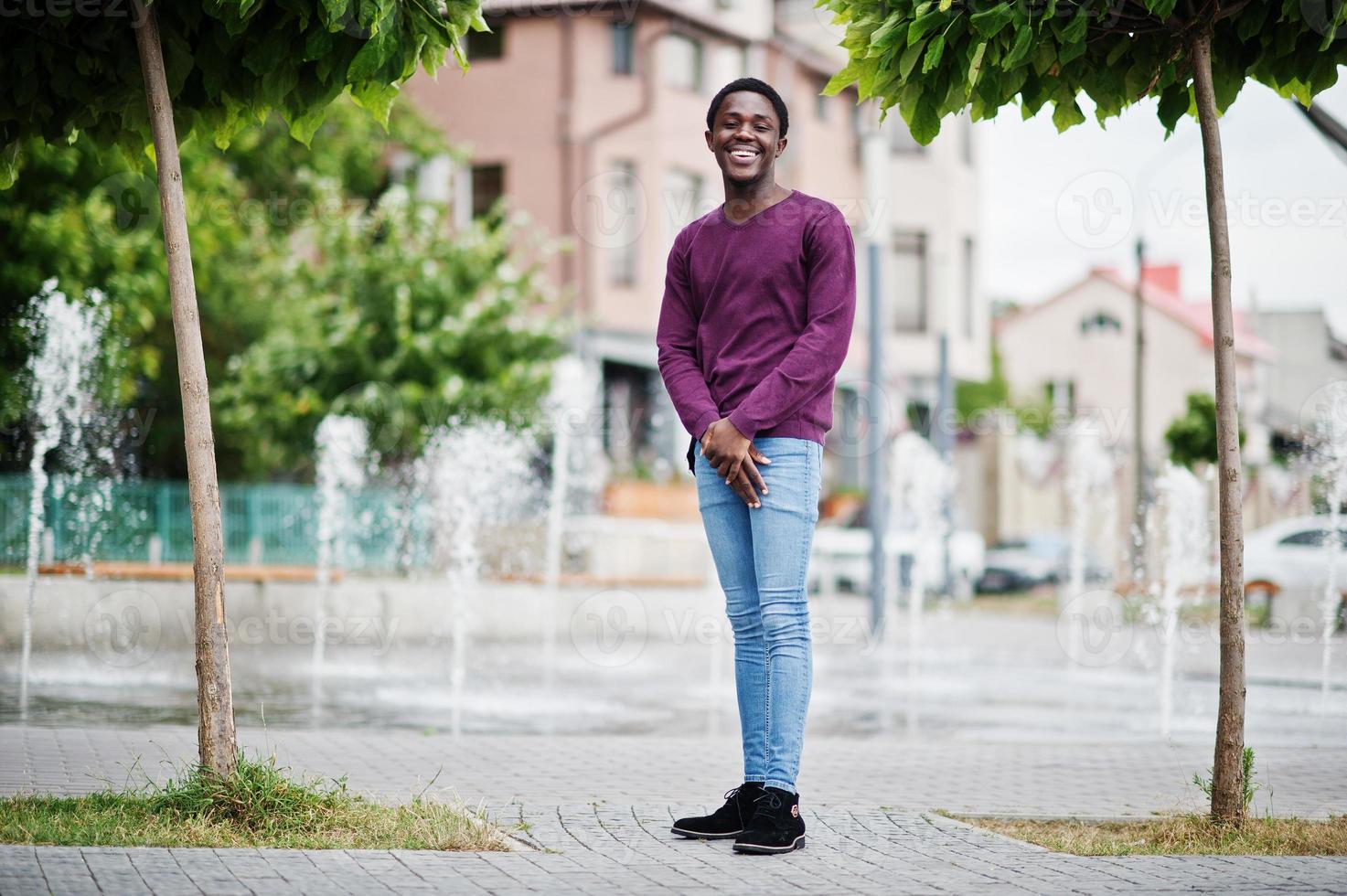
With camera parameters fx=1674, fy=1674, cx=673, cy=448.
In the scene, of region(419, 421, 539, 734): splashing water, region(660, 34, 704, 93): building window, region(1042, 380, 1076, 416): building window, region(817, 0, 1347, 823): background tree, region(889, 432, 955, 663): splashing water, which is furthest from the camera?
region(1042, 380, 1076, 416): building window

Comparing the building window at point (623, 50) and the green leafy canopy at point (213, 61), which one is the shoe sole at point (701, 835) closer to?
the green leafy canopy at point (213, 61)

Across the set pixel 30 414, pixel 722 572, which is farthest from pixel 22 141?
pixel 30 414

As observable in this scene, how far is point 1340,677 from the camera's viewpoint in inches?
547

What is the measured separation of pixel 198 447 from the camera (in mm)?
5211

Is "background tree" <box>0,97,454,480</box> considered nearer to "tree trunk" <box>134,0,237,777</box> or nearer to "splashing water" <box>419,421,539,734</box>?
"tree trunk" <box>134,0,237,777</box>

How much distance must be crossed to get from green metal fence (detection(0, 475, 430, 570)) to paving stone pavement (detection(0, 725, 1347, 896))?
646cm

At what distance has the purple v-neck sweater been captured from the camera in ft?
16.5

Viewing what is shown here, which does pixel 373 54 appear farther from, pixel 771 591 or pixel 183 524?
pixel 183 524

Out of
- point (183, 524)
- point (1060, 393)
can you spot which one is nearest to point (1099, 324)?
point (1060, 393)

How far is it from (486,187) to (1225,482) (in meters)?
24.6

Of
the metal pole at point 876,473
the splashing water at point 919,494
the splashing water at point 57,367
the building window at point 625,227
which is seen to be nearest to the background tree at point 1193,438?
the splashing water at point 919,494

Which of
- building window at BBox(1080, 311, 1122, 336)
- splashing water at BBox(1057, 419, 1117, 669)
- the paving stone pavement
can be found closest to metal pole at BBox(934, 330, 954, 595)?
splashing water at BBox(1057, 419, 1117, 669)

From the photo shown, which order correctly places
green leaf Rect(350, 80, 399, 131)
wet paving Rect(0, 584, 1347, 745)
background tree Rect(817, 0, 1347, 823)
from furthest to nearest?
1. wet paving Rect(0, 584, 1347, 745)
2. green leaf Rect(350, 80, 399, 131)
3. background tree Rect(817, 0, 1347, 823)

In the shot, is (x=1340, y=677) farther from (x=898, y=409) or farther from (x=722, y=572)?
(x=898, y=409)
